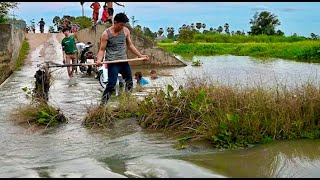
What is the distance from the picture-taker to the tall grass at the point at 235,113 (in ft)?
21.1

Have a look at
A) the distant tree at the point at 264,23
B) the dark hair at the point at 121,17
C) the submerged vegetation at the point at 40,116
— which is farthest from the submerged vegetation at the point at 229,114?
the distant tree at the point at 264,23

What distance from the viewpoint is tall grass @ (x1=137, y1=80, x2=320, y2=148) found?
21.1 feet

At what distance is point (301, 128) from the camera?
6.88 metres

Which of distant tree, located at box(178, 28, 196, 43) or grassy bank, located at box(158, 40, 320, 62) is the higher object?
distant tree, located at box(178, 28, 196, 43)

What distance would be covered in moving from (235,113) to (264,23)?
199 feet

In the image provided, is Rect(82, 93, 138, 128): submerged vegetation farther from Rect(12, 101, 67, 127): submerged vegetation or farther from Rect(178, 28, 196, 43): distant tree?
Rect(178, 28, 196, 43): distant tree

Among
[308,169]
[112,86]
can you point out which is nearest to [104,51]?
[112,86]

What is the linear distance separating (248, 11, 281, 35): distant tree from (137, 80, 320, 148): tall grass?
5793cm

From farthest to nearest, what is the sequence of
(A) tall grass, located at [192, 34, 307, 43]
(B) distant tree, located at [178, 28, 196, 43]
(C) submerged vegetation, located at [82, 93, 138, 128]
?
(A) tall grass, located at [192, 34, 307, 43]
(B) distant tree, located at [178, 28, 196, 43]
(C) submerged vegetation, located at [82, 93, 138, 128]

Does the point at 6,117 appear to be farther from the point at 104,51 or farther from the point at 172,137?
the point at 172,137

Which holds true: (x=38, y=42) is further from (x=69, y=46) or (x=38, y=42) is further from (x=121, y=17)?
(x=121, y=17)

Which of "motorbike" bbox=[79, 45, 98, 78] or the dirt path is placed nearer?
"motorbike" bbox=[79, 45, 98, 78]

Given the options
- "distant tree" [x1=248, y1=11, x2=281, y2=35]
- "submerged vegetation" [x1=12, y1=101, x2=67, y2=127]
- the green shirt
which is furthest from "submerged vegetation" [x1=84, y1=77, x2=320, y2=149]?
"distant tree" [x1=248, y1=11, x2=281, y2=35]

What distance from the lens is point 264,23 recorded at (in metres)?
65.3
